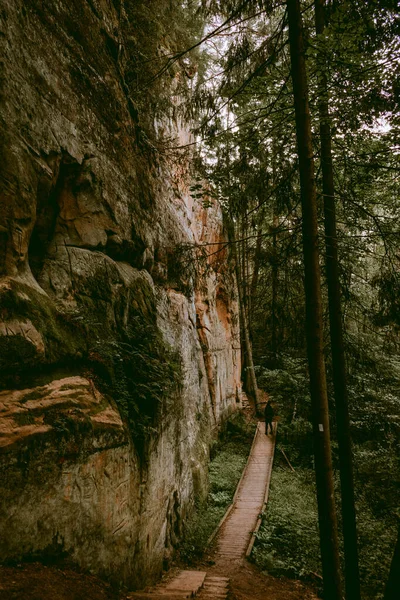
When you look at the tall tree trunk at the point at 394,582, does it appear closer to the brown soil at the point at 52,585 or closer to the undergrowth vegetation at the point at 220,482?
the brown soil at the point at 52,585

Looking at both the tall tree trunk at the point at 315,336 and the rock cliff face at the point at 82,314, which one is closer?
the rock cliff face at the point at 82,314

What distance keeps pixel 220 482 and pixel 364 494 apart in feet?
16.0

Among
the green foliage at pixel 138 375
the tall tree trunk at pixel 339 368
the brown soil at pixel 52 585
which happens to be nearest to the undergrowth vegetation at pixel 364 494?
the tall tree trunk at pixel 339 368

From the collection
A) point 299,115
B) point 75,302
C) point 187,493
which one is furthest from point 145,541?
point 299,115

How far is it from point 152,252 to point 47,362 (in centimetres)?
534

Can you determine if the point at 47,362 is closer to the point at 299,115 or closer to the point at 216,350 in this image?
the point at 299,115

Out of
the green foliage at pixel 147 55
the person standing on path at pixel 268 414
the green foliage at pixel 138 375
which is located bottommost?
the person standing on path at pixel 268 414

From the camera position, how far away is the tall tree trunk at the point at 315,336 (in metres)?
5.19

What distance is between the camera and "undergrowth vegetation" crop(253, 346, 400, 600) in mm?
9195

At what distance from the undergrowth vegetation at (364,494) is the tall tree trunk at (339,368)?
0.82 metres

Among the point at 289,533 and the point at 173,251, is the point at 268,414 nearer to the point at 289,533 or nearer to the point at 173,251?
the point at 289,533

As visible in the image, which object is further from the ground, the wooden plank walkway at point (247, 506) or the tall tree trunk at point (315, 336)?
the tall tree trunk at point (315, 336)

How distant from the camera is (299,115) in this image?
5906 mm

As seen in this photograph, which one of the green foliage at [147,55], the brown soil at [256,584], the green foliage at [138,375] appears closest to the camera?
the green foliage at [138,375]
